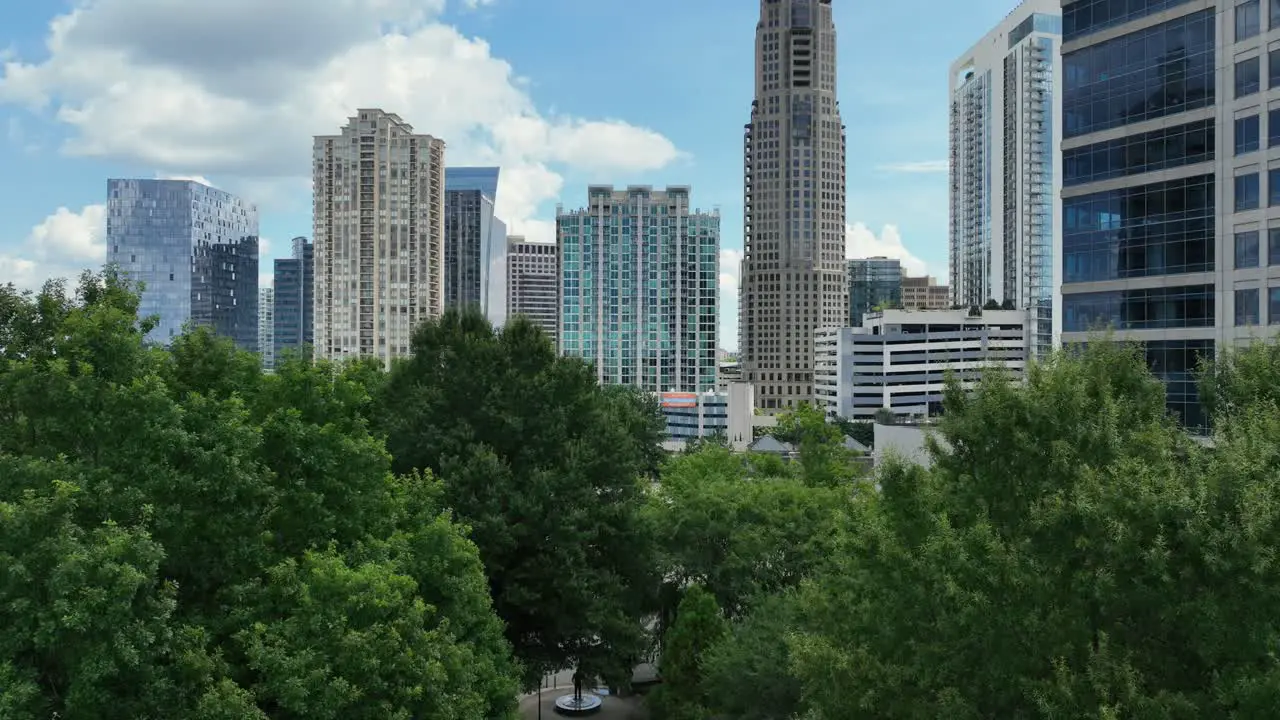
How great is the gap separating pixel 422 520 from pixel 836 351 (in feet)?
445

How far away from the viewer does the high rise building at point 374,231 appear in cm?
16962

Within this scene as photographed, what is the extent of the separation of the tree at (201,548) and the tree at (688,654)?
8181 mm

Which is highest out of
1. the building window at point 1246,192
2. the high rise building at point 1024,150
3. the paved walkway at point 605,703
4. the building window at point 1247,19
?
the high rise building at point 1024,150

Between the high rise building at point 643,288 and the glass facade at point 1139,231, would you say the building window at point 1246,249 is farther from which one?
the high rise building at point 643,288

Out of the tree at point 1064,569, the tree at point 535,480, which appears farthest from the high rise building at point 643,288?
the tree at point 1064,569

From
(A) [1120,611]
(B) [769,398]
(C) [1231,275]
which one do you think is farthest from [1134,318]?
(B) [769,398]

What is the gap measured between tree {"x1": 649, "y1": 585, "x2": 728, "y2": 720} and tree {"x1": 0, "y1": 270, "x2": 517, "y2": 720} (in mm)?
8181

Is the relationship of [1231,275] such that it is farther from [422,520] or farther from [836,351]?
[836,351]

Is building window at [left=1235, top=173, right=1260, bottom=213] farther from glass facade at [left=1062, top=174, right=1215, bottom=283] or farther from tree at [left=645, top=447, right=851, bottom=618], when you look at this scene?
tree at [left=645, top=447, right=851, bottom=618]

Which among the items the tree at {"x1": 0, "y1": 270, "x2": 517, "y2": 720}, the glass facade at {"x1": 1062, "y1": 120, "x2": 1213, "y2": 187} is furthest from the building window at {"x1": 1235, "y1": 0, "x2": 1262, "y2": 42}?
the tree at {"x1": 0, "y1": 270, "x2": 517, "y2": 720}

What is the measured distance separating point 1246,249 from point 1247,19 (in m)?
9.82

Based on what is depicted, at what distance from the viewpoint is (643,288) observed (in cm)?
18938

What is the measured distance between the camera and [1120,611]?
15375mm

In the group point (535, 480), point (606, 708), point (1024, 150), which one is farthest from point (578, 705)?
point (1024, 150)
